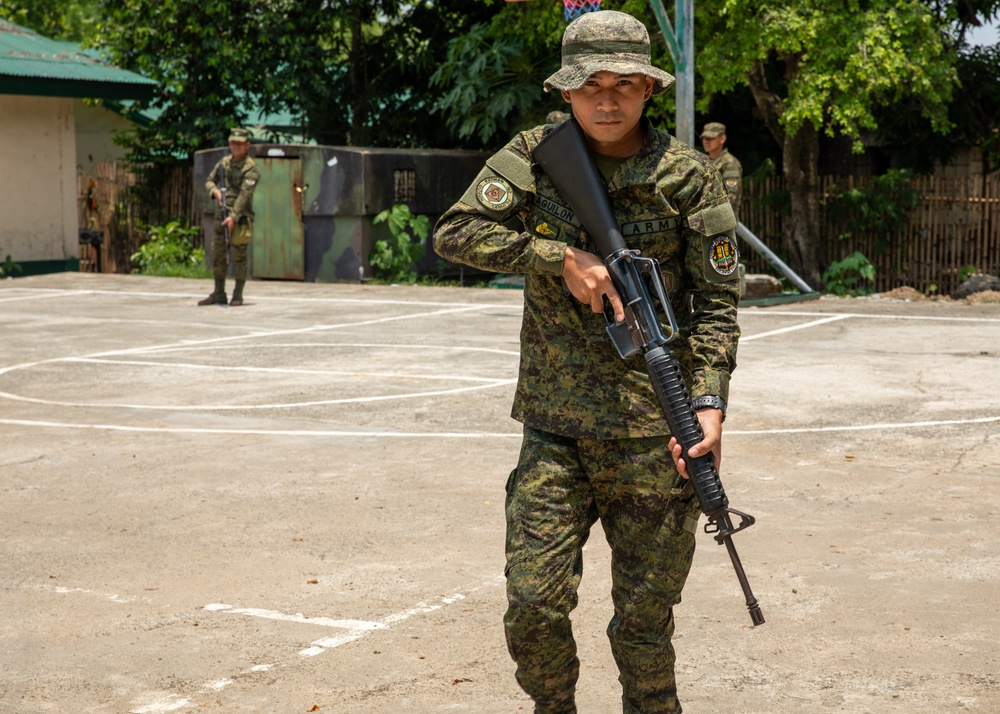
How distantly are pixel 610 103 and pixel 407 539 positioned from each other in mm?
3077

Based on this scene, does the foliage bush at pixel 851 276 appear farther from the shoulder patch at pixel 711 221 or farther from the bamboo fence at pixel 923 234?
the shoulder patch at pixel 711 221

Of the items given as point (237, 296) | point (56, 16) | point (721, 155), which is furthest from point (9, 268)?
point (56, 16)

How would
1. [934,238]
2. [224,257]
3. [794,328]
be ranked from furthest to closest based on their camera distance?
[934,238] → [224,257] → [794,328]

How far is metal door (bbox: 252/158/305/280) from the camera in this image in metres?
20.5

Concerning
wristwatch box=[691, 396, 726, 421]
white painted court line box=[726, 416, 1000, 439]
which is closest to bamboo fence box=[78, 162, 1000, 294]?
white painted court line box=[726, 416, 1000, 439]

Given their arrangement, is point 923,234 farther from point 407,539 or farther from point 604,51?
point 604,51

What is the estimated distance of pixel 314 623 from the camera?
4.78m

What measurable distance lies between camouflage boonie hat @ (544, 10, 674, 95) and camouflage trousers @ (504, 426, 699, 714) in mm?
891

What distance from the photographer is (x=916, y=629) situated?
4.64 meters

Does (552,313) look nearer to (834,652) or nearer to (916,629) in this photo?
(834,652)

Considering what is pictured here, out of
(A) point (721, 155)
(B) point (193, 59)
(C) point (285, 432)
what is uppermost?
(B) point (193, 59)

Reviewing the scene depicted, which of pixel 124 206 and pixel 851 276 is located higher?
pixel 124 206

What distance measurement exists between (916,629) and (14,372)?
854 centimetres

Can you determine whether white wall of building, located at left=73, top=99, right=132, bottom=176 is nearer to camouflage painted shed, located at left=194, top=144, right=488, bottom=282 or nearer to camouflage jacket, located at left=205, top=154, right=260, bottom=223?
camouflage painted shed, located at left=194, top=144, right=488, bottom=282
